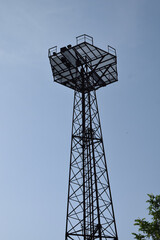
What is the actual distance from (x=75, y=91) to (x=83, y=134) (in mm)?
4693

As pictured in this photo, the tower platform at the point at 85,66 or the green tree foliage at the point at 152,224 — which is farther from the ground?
the tower platform at the point at 85,66

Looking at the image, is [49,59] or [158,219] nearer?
[158,219]

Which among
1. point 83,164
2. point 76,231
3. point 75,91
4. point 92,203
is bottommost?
point 76,231

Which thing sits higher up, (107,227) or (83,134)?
(83,134)

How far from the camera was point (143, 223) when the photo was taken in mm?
19547

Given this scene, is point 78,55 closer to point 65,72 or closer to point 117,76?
point 65,72

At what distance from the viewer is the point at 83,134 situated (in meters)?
23.3

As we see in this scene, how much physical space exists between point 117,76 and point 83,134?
6710 millimetres

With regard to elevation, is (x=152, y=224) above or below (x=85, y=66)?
below

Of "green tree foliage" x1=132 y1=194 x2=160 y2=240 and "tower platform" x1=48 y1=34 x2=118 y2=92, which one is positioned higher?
"tower platform" x1=48 y1=34 x2=118 y2=92

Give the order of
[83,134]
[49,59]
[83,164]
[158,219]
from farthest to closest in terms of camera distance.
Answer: [49,59] → [83,134] → [83,164] → [158,219]

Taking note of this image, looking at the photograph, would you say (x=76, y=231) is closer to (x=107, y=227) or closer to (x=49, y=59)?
(x=107, y=227)

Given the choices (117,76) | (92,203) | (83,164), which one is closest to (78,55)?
(117,76)

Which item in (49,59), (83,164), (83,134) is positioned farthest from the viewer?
(49,59)
